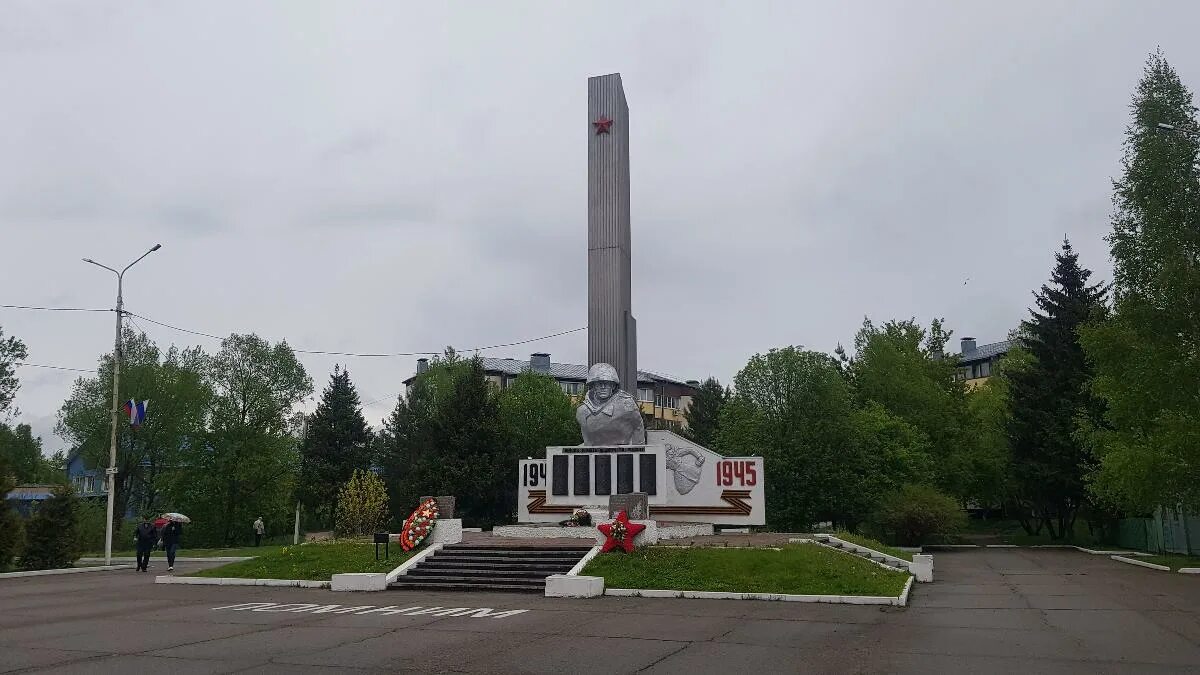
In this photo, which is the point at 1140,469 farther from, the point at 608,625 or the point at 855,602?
the point at 608,625

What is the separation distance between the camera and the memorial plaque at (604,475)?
28.5 meters

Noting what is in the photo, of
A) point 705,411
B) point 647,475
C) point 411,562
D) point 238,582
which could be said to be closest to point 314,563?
point 238,582

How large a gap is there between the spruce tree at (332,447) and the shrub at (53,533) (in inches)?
924

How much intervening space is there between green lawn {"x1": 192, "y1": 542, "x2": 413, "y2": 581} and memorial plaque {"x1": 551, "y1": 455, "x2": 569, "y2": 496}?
6883mm

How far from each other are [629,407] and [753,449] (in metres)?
14.6

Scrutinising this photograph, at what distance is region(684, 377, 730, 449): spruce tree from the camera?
2498 inches

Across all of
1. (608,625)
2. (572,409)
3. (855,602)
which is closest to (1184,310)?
(855,602)

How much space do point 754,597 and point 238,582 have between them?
12468 millimetres

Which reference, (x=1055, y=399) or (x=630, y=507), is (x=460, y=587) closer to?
(x=630, y=507)

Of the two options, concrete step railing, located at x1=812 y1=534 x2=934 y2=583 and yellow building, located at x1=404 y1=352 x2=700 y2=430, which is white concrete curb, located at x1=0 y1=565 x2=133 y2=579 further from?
yellow building, located at x1=404 y1=352 x2=700 y2=430

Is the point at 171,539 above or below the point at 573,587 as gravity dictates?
below

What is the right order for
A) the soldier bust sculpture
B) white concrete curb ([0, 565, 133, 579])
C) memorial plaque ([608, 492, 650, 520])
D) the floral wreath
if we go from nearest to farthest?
memorial plaque ([608, 492, 650, 520]) < the floral wreath < white concrete curb ([0, 565, 133, 579]) < the soldier bust sculpture

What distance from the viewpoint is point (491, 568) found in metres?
20.6

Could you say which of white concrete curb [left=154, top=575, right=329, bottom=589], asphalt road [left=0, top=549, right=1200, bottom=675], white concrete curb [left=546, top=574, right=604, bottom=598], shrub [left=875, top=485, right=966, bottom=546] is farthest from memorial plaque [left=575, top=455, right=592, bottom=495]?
shrub [left=875, top=485, right=966, bottom=546]
